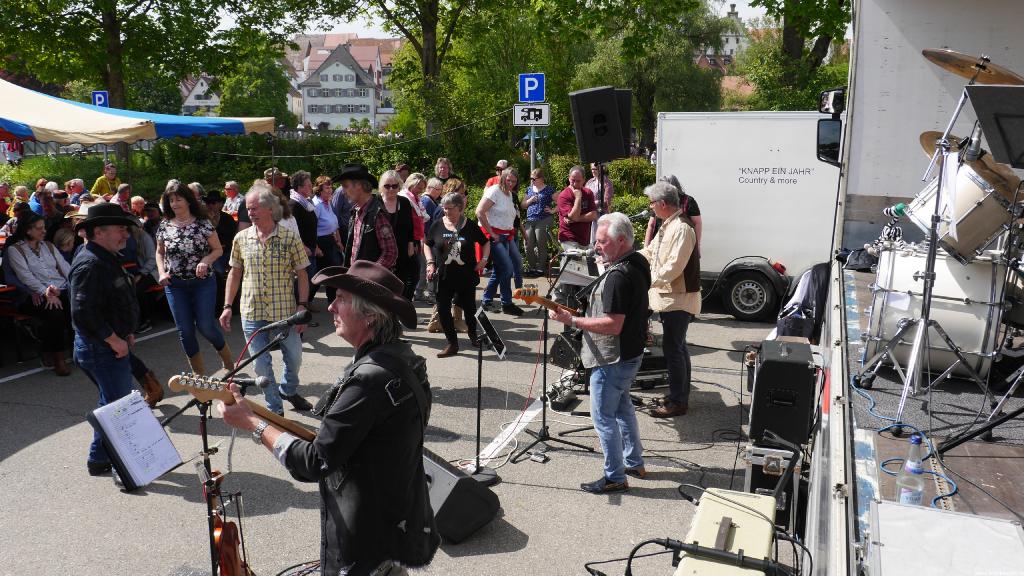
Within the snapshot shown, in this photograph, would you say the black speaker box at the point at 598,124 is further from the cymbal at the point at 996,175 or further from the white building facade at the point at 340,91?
the white building facade at the point at 340,91

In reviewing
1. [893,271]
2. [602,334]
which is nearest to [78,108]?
[602,334]

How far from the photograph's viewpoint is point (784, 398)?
482cm

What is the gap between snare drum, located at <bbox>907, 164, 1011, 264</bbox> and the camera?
16.9 feet

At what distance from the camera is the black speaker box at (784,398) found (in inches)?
188

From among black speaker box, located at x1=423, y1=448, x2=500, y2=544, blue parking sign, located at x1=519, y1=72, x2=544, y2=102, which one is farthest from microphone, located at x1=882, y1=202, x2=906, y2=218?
blue parking sign, located at x1=519, y1=72, x2=544, y2=102

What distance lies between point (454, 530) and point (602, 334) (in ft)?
4.94

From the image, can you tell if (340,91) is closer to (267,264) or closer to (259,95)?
(259,95)

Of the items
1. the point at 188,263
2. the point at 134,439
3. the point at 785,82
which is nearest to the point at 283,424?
the point at 134,439

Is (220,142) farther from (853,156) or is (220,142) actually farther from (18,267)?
(853,156)

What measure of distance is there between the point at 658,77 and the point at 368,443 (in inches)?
1438

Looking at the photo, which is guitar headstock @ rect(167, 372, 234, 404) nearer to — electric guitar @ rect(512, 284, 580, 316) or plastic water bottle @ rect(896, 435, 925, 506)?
electric guitar @ rect(512, 284, 580, 316)

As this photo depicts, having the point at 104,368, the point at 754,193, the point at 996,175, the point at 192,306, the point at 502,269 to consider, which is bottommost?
the point at 502,269

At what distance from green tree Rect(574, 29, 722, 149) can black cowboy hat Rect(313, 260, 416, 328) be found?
3378cm

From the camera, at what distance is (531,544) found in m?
4.68
